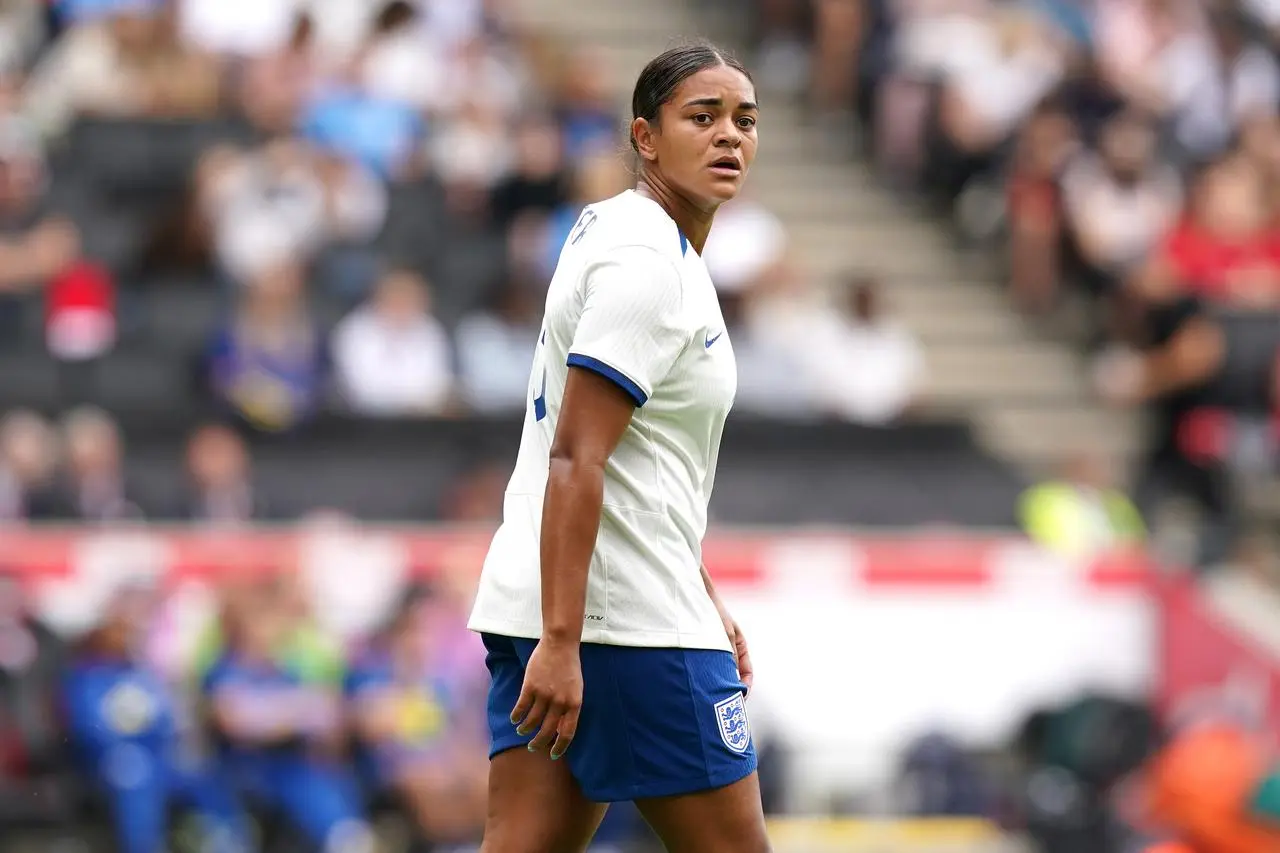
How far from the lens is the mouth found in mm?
3781

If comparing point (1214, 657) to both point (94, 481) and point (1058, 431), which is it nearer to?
point (1058, 431)

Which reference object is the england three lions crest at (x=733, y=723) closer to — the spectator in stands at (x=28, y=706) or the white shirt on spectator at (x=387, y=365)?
the spectator in stands at (x=28, y=706)

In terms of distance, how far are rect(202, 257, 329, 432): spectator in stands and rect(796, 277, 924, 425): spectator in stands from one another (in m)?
2.78

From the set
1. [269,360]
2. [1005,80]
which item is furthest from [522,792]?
[1005,80]

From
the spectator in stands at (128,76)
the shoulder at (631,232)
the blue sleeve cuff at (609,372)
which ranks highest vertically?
the spectator in stands at (128,76)

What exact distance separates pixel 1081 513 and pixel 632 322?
8.43 m

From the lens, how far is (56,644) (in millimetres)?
9305

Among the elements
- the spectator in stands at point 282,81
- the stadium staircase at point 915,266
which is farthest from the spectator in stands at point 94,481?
the stadium staircase at point 915,266

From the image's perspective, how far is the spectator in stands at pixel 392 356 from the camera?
37.7ft

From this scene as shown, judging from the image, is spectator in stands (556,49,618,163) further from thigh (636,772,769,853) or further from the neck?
thigh (636,772,769,853)

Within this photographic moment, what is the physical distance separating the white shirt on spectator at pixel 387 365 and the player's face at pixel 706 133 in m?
7.75

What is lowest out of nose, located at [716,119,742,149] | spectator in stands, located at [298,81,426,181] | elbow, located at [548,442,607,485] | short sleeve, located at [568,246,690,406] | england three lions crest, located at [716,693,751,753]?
england three lions crest, located at [716,693,751,753]

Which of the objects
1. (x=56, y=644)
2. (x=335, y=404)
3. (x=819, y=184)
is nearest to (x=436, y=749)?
(x=56, y=644)

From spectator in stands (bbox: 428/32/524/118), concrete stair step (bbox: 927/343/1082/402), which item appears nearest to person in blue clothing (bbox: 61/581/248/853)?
spectator in stands (bbox: 428/32/524/118)
